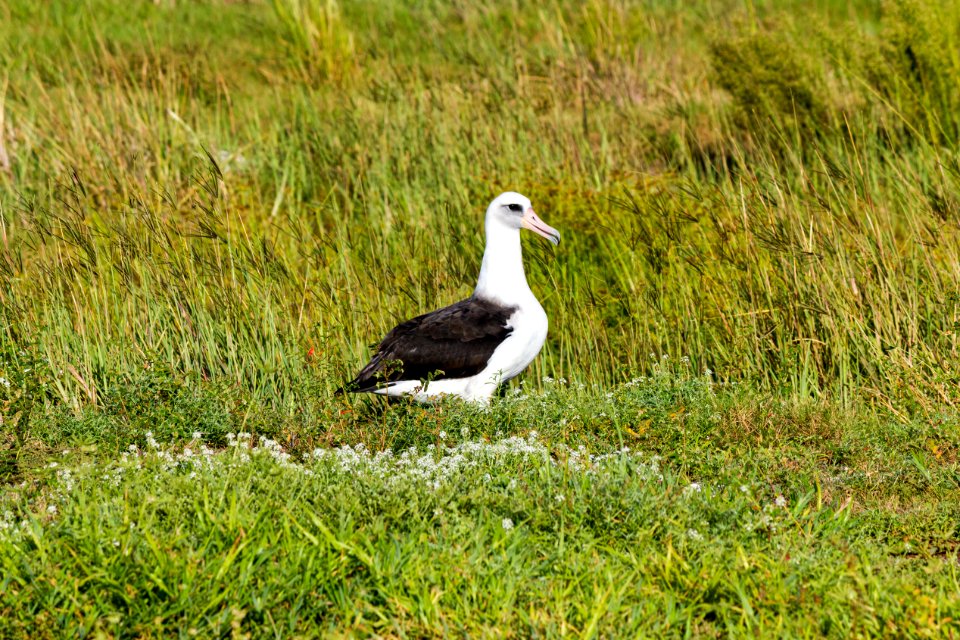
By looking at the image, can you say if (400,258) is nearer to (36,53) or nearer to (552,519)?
(552,519)

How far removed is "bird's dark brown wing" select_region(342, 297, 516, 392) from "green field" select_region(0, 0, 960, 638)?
0.23 m

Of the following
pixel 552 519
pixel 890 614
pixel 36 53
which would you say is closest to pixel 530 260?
pixel 552 519

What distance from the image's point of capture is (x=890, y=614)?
3695 millimetres

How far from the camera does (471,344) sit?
6.05 metres

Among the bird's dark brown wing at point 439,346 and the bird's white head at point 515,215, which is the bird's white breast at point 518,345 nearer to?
the bird's dark brown wing at point 439,346

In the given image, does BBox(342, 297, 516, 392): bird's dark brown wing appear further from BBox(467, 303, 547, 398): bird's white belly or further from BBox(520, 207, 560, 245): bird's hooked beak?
BBox(520, 207, 560, 245): bird's hooked beak

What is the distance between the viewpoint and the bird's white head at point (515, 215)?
21.4 feet

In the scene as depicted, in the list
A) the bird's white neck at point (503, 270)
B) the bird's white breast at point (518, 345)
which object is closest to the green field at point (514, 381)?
the bird's white breast at point (518, 345)

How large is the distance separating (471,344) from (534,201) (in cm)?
267

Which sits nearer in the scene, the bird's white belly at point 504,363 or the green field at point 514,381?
the green field at point 514,381

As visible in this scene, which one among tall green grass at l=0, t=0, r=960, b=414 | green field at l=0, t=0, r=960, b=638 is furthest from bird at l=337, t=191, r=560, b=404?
tall green grass at l=0, t=0, r=960, b=414

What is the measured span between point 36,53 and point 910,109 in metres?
9.84

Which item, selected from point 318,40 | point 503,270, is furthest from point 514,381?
point 318,40

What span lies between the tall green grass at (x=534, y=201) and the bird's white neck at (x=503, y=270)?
586 millimetres
